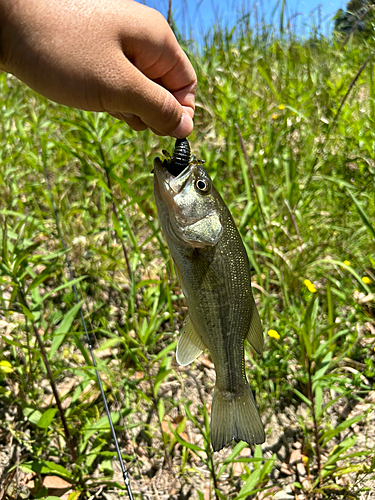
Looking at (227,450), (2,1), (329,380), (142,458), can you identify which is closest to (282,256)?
(329,380)

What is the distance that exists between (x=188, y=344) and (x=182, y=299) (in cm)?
137

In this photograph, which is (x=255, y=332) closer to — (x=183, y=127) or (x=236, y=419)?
(x=236, y=419)

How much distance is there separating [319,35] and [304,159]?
8.84 feet

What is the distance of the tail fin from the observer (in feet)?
5.43

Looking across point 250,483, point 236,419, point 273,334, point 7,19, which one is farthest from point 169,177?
point 250,483

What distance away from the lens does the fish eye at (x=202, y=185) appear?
160 centimetres

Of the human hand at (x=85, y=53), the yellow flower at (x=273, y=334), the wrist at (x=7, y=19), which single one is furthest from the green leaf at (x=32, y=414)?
the wrist at (x=7, y=19)

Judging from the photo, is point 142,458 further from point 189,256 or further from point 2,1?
point 2,1

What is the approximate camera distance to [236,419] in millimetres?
1686

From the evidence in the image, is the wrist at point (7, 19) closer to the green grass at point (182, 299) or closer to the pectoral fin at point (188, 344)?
the green grass at point (182, 299)

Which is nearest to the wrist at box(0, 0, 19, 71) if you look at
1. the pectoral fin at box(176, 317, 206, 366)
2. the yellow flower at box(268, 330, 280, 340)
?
the pectoral fin at box(176, 317, 206, 366)

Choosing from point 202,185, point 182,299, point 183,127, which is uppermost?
point 183,127

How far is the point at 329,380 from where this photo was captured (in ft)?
8.21

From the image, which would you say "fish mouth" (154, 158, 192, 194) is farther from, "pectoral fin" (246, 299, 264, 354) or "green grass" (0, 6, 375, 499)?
"green grass" (0, 6, 375, 499)
